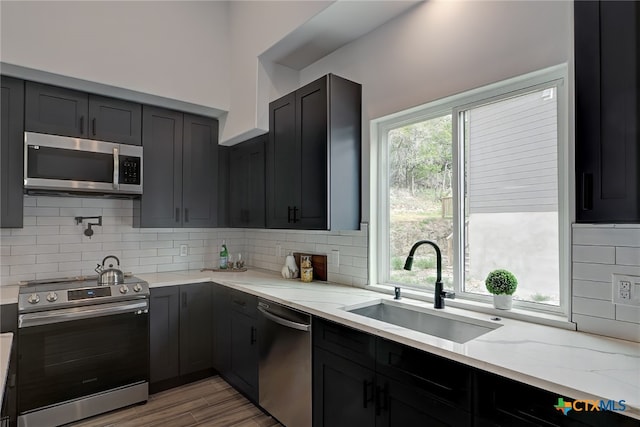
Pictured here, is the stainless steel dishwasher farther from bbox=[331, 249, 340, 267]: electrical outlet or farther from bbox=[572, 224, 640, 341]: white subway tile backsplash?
bbox=[572, 224, 640, 341]: white subway tile backsplash

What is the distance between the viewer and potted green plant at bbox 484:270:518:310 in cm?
181

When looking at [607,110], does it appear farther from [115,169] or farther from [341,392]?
[115,169]

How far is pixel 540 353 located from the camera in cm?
133

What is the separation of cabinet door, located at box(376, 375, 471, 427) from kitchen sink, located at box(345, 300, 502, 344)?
0.46 m

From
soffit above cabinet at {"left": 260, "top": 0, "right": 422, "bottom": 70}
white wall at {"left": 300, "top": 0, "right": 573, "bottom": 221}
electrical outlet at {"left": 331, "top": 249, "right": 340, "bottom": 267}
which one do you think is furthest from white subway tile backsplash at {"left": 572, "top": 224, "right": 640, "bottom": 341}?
soffit above cabinet at {"left": 260, "top": 0, "right": 422, "bottom": 70}

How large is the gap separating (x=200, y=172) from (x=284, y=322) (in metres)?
1.82

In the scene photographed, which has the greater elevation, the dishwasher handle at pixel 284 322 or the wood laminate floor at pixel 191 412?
the dishwasher handle at pixel 284 322

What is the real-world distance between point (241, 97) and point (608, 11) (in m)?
2.59

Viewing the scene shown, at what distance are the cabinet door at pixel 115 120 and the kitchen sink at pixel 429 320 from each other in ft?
7.51

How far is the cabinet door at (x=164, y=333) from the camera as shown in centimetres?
283

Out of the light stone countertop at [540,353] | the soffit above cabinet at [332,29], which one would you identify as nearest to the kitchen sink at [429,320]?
the light stone countertop at [540,353]

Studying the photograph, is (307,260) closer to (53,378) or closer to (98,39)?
(53,378)

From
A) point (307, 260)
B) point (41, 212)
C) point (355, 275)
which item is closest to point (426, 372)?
point (355, 275)

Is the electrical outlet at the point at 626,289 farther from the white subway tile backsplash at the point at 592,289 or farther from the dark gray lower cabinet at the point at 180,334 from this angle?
the dark gray lower cabinet at the point at 180,334
